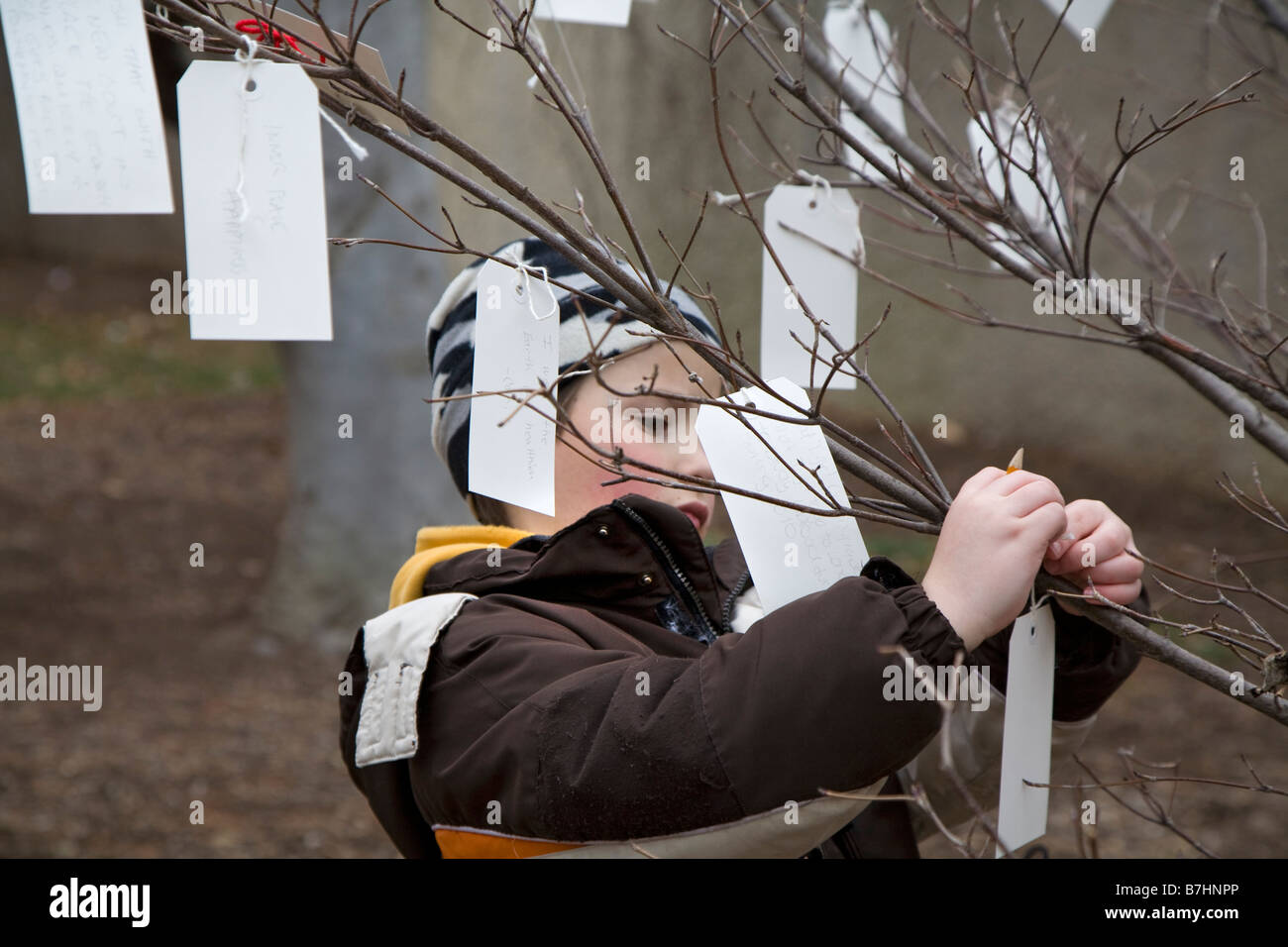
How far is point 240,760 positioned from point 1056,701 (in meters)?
3.34

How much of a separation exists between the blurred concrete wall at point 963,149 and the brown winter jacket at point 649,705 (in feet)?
10.6

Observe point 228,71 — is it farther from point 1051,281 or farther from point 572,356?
point 1051,281

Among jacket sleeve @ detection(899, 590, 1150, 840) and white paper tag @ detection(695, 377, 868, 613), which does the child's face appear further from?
jacket sleeve @ detection(899, 590, 1150, 840)

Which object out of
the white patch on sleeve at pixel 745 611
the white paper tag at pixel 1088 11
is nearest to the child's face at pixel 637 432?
the white patch on sleeve at pixel 745 611

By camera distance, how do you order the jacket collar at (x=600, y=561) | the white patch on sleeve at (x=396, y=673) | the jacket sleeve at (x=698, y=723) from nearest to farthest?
the jacket sleeve at (x=698, y=723)
the white patch on sleeve at (x=396, y=673)
the jacket collar at (x=600, y=561)

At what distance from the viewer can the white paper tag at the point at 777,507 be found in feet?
3.88

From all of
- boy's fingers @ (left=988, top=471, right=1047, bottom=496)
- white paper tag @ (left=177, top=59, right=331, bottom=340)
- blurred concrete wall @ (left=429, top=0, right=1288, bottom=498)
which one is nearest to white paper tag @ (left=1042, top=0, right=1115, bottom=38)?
boy's fingers @ (left=988, top=471, right=1047, bottom=496)

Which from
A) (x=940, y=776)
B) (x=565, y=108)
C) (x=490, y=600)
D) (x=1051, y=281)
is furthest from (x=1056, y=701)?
(x=565, y=108)

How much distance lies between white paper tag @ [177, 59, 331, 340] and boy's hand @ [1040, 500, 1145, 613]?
746 millimetres
